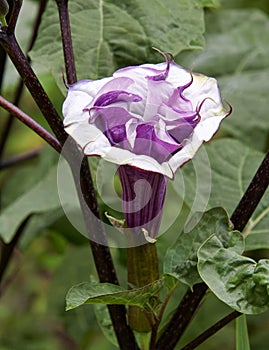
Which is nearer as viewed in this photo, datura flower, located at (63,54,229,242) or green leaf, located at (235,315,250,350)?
datura flower, located at (63,54,229,242)

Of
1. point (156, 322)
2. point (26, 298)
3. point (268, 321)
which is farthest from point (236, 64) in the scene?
point (26, 298)

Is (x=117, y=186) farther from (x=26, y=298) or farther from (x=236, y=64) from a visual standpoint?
(x=26, y=298)

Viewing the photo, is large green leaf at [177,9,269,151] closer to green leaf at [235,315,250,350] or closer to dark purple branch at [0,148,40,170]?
dark purple branch at [0,148,40,170]

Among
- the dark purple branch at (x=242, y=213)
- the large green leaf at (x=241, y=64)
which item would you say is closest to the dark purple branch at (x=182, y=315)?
the dark purple branch at (x=242, y=213)

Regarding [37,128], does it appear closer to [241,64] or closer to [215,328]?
[215,328]

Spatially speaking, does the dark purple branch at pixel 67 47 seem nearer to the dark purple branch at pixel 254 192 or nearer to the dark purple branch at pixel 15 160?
the dark purple branch at pixel 254 192

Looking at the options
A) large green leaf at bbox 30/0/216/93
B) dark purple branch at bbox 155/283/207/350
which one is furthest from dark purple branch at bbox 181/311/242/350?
large green leaf at bbox 30/0/216/93
